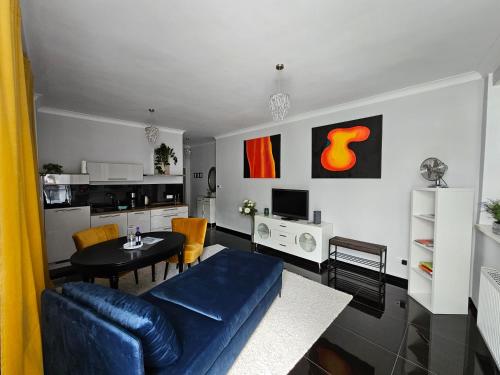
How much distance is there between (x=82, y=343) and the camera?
3.76 feet

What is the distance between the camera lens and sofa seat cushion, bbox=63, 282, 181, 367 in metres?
1.08

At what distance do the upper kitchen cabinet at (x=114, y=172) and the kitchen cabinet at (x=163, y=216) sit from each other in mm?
840

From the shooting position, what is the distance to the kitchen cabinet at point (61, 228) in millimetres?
3365

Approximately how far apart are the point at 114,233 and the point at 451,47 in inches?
176

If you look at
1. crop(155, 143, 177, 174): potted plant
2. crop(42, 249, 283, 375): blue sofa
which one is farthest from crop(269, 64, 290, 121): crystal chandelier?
crop(155, 143, 177, 174): potted plant

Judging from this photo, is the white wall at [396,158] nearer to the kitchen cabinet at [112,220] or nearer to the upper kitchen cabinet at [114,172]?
the upper kitchen cabinet at [114,172]

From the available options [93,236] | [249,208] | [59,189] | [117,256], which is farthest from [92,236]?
[249,208]

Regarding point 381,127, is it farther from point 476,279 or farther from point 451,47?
point 476,279

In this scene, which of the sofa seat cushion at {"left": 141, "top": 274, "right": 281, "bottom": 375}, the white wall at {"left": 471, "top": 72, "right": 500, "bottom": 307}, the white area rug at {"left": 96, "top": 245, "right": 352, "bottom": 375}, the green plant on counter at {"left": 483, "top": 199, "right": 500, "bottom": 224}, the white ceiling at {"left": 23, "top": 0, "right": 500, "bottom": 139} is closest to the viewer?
the sofa seat cushion at {"left": 141, "top": 274, "right": 281, "bottom": 375}

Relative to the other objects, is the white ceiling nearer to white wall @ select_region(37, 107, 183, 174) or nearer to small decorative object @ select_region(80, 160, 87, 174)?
white wall @ select_region(37, 107, 183, 174)

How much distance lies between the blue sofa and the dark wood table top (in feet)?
1.71

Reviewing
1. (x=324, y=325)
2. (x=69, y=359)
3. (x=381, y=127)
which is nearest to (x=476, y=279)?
(x=324, y=325)

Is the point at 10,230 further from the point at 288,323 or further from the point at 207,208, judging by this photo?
the point at 207,208

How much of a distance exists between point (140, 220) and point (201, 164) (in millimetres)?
3210
